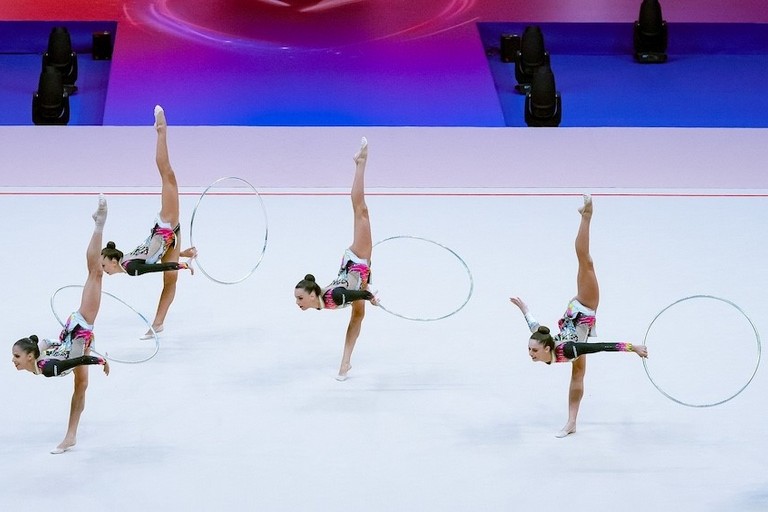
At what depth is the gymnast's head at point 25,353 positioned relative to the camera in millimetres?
4668

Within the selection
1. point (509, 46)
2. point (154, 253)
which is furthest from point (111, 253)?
point (509, 46)

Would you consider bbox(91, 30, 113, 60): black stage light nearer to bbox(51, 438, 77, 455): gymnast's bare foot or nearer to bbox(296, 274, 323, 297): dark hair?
bbox(296, 274, 323, 297): dark hair

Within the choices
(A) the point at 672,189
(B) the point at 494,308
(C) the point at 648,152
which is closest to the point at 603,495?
(B) the point at 494,308

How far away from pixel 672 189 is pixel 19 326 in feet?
16.3

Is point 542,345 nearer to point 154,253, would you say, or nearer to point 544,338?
point 544,338

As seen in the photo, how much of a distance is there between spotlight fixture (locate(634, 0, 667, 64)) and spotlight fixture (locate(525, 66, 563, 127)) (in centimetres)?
157

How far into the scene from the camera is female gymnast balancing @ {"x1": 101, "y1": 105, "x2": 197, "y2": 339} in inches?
224

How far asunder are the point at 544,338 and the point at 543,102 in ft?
17.3

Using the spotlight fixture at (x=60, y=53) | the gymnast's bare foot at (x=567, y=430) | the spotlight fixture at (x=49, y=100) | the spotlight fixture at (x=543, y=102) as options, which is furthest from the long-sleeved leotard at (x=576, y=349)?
the spotlight fixture at (x=60, y=53)

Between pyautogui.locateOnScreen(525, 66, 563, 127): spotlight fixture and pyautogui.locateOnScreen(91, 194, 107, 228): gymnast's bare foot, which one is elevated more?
pyautogui.locateOnScreen(525, 66, 563, 127): spotlight fixture

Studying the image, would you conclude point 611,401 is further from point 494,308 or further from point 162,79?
point 162,79

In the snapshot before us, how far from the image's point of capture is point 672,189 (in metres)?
8.66

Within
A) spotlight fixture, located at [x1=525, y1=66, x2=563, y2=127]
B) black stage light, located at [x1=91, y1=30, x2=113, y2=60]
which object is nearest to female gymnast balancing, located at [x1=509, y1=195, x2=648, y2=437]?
spotlight fixture, located at [x1=525, y1=66, x2=563, y2=127]

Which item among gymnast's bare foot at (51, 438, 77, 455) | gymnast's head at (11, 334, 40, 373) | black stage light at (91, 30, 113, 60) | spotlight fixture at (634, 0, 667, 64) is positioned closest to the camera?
gymnast's head at (11, 334, 40, 373)
